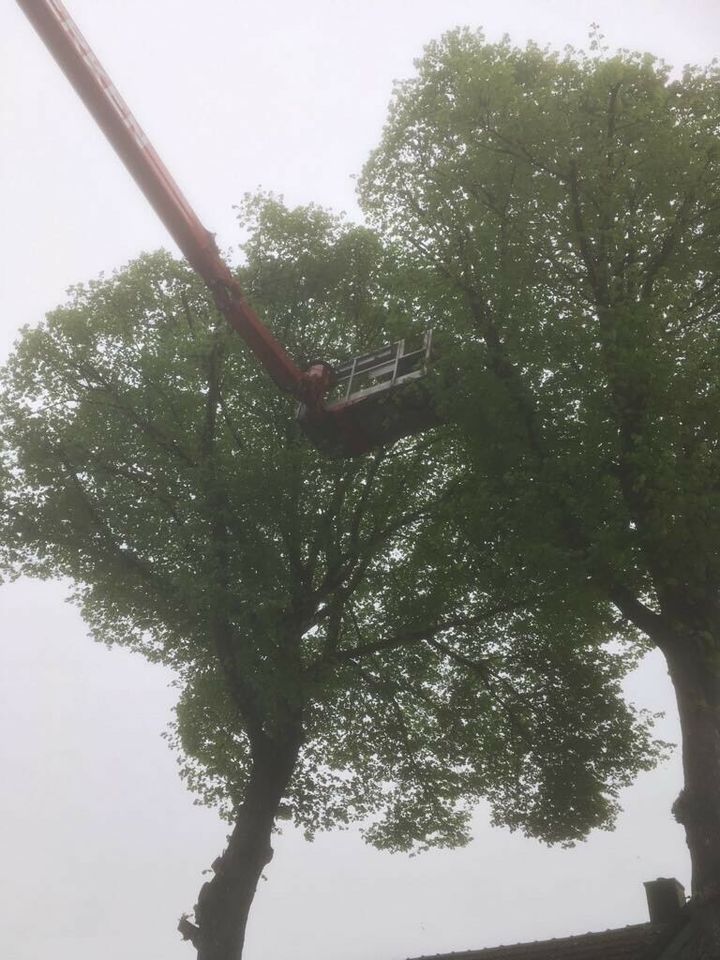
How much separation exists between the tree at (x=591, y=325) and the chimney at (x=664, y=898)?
578 cm

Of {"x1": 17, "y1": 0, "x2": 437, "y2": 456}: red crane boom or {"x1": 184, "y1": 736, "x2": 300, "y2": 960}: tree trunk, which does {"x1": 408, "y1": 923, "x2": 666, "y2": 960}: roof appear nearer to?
{"x1": 184, "y1": 736, "x2": 300, "y2": 960}: tree trunk

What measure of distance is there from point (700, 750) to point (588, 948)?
5.68 metres

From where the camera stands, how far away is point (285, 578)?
1520 centimetres

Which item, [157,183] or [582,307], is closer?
[582,307]

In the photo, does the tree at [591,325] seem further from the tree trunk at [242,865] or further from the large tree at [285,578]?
the tree trunk at [242,865]

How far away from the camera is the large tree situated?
14.0 m

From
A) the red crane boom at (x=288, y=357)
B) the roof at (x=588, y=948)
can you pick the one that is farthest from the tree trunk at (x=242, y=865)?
the red crane boom at (x=288, y=357)

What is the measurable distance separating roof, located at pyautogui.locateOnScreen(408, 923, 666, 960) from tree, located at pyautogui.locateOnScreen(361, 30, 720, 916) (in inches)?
163

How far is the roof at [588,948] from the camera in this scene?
467 inches

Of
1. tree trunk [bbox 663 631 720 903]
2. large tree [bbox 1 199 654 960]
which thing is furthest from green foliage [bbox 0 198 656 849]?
tree trunk [bbox 663 631 720 903]

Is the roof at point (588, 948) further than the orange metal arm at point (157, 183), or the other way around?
the orange metal arm at point (157, 183)

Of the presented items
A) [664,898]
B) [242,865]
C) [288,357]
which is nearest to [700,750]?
[664,898]

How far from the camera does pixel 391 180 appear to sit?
1415 cm

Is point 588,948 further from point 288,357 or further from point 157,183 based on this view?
point 157,183
